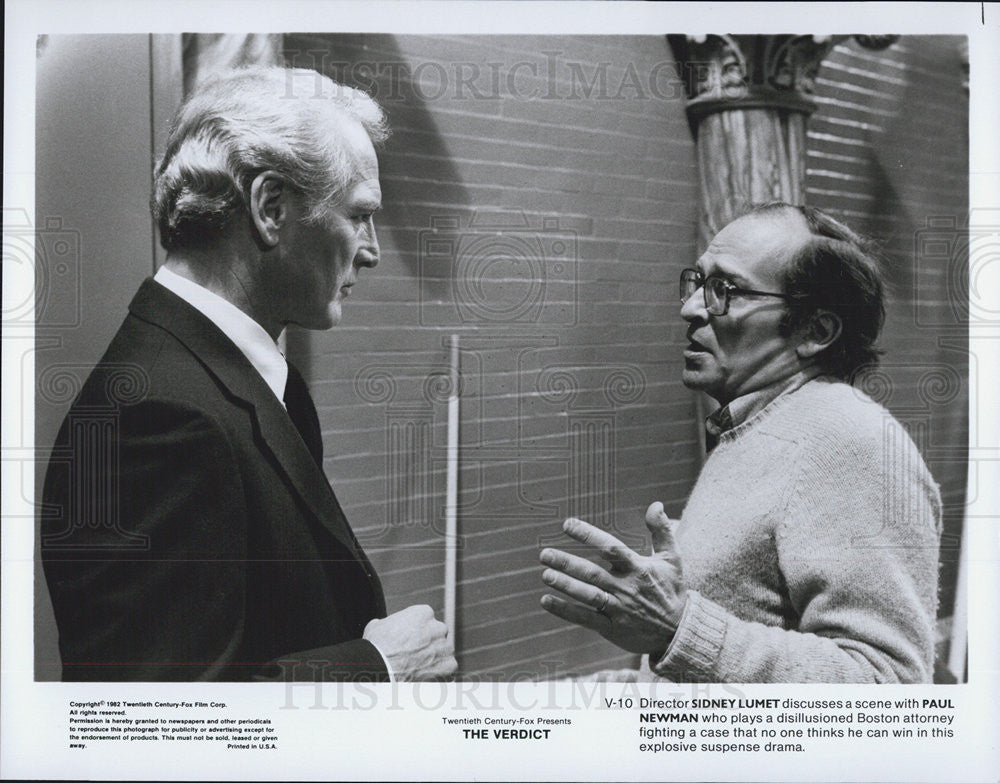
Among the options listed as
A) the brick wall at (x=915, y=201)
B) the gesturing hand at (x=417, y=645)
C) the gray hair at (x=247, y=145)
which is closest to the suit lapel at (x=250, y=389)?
the gray hair at (x=247, y=145)

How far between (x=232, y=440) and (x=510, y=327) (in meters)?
0.95

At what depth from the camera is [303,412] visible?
305 cm

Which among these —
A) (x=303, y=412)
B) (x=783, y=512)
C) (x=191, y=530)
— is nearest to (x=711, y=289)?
(x=783, y=512)

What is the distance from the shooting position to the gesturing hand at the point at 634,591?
286 centimetres

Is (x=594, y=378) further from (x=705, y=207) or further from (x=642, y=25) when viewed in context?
(x=642, y=25)

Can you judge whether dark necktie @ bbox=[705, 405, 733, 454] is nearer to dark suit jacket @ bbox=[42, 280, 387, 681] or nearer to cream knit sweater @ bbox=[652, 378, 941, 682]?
cream knit sweater @ bbox=[652, 378, 941, 682]

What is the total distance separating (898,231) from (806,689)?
59.0 inches

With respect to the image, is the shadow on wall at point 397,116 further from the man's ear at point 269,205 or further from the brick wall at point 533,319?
the man's ear at point 269,205

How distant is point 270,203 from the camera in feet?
9.61

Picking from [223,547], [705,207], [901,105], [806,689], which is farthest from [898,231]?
[223,547]

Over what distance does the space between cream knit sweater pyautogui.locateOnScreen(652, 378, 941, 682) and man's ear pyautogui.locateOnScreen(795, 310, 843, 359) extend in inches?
4.3

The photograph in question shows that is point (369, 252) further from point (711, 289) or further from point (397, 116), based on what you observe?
point (711, 289)

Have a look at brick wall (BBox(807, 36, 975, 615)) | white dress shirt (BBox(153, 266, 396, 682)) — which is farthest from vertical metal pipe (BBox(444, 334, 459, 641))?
brick wall (BBox(807, 36, 975, 615))

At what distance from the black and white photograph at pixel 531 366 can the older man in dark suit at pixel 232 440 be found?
0.06ft
